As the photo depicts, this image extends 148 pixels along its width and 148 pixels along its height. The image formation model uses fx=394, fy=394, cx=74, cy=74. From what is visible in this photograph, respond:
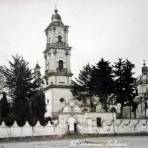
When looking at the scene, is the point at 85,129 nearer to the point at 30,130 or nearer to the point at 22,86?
the point at 30,130

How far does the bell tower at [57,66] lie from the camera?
62.5 metres

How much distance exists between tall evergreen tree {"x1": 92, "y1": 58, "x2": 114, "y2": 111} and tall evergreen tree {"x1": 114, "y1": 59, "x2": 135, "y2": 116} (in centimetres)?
113

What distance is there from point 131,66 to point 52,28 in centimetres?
1436

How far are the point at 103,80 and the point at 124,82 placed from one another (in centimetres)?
353

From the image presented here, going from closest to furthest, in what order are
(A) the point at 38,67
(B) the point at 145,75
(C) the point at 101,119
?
(C) the point at 101,119 < (B) the point at 145,75 < (A) the point at 38,67

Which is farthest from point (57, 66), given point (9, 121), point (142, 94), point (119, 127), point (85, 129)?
point (142, 94)

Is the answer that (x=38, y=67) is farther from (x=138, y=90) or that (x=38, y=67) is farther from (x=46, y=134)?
(x=46, y=134)

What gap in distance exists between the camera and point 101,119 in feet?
183

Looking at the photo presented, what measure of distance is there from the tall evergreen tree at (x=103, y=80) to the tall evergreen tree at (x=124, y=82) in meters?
1.13

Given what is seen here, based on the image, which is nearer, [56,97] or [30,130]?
[30,130]

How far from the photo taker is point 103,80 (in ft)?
200

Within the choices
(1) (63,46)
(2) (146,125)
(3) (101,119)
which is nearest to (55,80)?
(1) (63,46)

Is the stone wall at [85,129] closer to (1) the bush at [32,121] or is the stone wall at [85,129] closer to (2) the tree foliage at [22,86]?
(1) the bush at [32,121]

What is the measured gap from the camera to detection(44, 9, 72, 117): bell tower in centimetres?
6247
